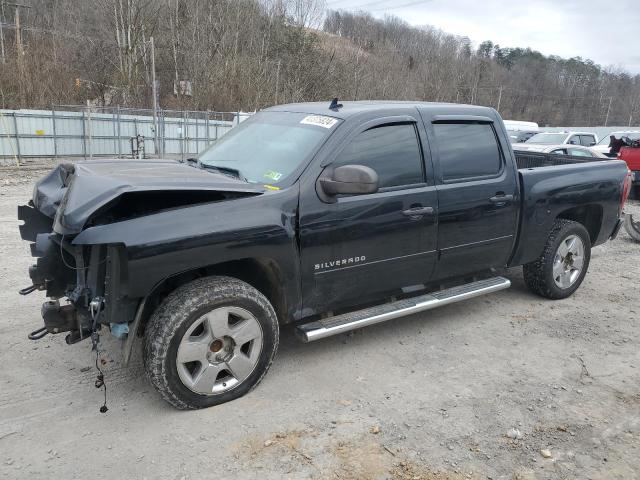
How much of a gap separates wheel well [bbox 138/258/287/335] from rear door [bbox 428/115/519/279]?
1471 millimetres

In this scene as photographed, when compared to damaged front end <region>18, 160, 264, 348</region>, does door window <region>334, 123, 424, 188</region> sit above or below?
above

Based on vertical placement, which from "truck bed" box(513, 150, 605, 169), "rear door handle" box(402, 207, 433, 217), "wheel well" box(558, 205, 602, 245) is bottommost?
"wheel well" box(558, 205, 602, 245)

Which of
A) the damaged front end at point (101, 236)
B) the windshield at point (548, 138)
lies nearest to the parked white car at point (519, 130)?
the windshield at point (548, 138)

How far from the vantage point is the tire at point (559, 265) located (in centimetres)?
525

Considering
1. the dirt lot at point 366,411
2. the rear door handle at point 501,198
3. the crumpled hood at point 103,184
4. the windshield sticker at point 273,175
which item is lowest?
the dirt lot at point 366,411

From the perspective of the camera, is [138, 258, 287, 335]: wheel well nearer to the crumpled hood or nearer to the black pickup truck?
the black pickup truck

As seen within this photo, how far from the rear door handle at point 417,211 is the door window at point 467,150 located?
0.35m

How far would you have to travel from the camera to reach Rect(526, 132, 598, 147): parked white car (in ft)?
57.2

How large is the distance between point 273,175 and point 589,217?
394 centimetres

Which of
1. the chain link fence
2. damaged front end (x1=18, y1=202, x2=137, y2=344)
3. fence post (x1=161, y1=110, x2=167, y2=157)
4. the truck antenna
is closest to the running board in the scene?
damaged front end (x1=18, y1=202, x2=137, y2=344)

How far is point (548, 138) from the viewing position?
1781cm

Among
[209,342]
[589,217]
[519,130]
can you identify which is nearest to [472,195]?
[589,217]

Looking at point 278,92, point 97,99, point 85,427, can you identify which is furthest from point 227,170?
point 278,92

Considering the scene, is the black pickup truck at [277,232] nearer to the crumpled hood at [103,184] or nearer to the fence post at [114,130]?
the crumpled hood at [103,184]
